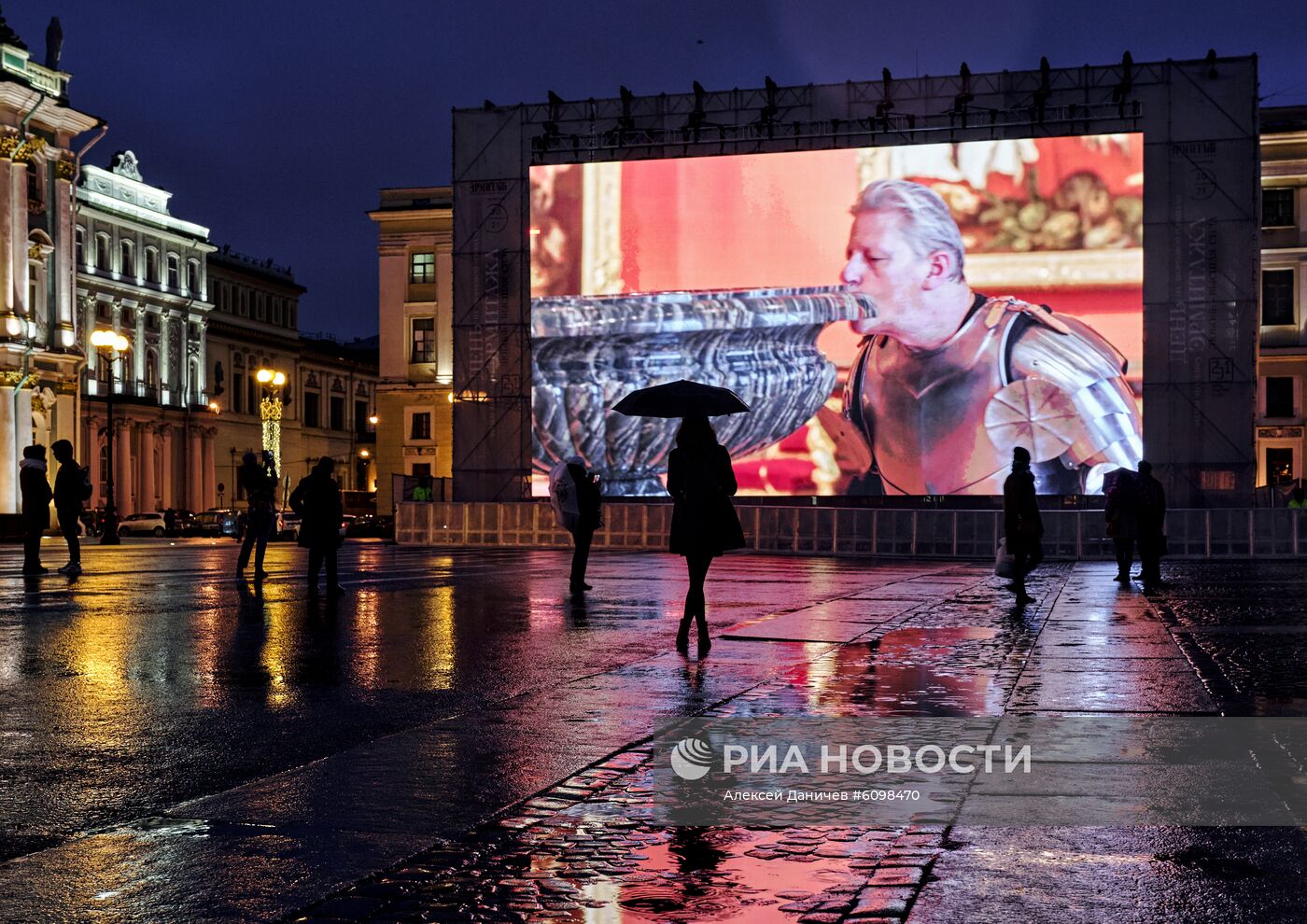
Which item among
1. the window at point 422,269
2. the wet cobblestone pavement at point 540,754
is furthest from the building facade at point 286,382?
the wet cobblestone pavement at point 540,754

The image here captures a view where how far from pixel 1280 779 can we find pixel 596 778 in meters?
2.46

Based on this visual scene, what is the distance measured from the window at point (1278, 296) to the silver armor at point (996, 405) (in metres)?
28.3

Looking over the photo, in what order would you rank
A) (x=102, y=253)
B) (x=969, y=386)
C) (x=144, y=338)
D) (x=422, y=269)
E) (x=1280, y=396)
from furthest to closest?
(x=144, y=338) → (x=102, y=253) → (x=422, y=269) → (x=1280, y=396) → (x=969, y=386)

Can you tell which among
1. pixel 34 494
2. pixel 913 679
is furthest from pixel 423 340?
pixel 913 679

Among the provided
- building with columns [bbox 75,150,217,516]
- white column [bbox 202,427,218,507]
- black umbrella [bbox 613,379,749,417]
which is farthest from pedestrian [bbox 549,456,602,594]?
white column [bbox 202,427,218,507]

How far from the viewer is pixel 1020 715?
745 centimetres

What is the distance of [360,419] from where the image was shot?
10338 centimetres

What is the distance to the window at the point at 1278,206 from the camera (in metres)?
59.8

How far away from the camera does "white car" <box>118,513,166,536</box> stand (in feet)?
204

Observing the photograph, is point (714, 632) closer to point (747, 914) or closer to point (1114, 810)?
point (1114, 810)

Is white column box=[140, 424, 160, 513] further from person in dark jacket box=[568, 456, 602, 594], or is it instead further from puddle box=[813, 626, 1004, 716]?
puddle box=[813, 626, 1004, 716]

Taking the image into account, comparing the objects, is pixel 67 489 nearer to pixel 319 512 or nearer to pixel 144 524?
pixel 319 512

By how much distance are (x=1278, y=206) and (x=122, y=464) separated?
1956 inches

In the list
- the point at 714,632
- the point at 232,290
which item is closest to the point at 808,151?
the point at 714,632
